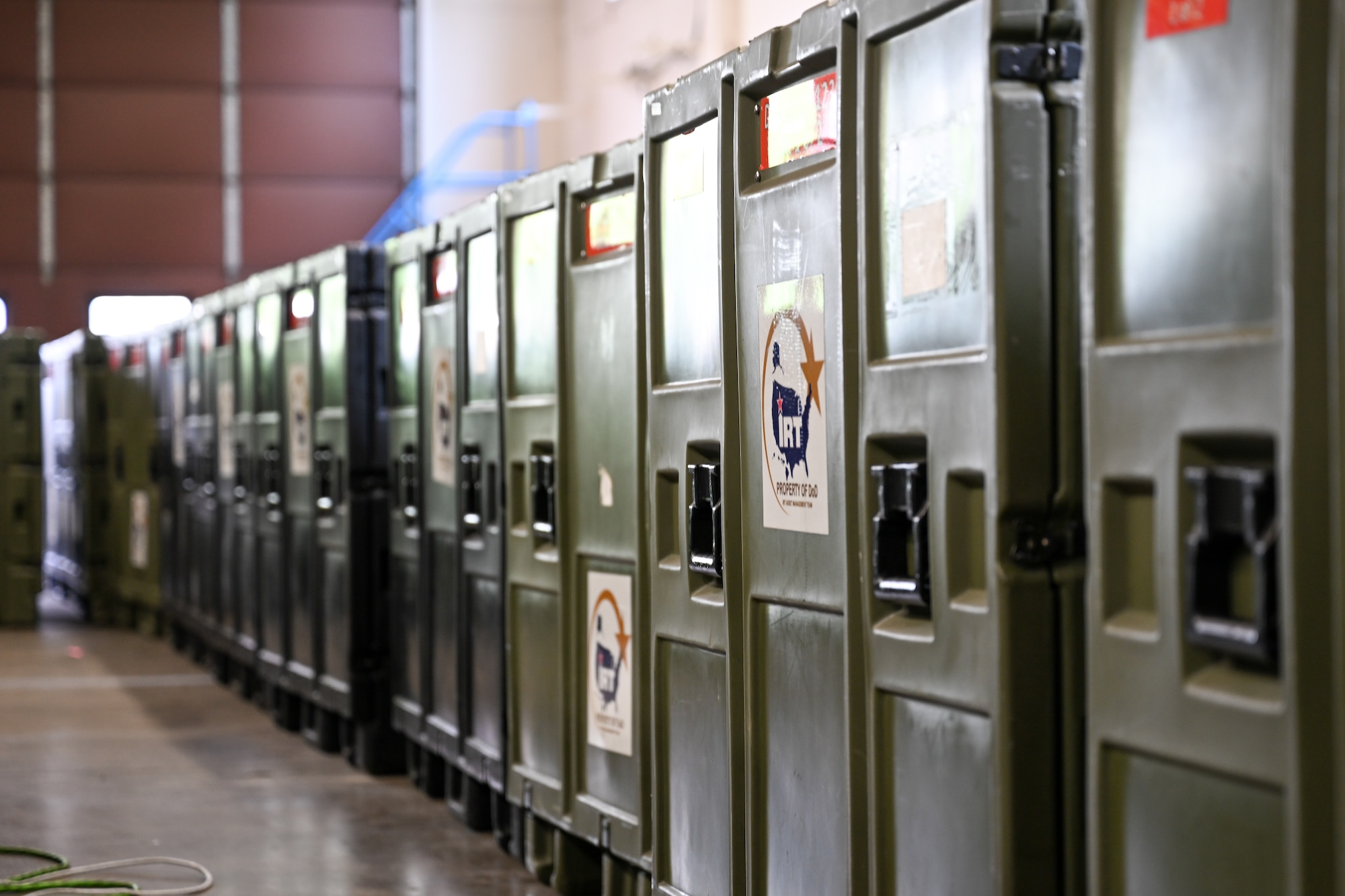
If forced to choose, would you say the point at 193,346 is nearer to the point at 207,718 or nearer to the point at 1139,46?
the point at 207,718

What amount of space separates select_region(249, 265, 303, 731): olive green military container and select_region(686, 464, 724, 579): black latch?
4065mm

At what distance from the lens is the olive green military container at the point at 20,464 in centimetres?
1153

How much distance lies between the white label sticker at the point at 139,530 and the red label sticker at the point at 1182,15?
32.8 ft

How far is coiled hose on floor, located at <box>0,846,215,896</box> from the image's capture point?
177 inches

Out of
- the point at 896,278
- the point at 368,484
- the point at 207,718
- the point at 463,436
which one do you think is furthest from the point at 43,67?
the point at 896,278

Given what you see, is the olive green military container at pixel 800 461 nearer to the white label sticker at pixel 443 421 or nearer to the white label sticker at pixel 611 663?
the white label sticker at pixel 611 663

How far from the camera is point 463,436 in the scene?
5.23 meters

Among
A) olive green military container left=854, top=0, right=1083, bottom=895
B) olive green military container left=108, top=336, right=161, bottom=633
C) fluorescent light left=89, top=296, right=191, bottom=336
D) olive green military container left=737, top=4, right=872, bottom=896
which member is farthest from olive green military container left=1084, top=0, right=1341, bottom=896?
fluorescent light left=89, top=296, right=191, bottom=336

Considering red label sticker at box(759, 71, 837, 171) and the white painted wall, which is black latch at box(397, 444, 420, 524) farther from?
the white painted wall

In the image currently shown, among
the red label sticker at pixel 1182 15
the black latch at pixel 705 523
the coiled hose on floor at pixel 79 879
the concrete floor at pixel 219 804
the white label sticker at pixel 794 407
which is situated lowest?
the concrete floor at pixel 219 804

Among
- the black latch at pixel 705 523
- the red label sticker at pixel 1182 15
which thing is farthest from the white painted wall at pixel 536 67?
the red label sticker at pixel 1182 15

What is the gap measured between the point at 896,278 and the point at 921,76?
0.31 metres

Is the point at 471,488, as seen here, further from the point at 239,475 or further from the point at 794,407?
the point at 239,475

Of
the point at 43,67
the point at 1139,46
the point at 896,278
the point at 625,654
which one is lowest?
the point at 625,654
